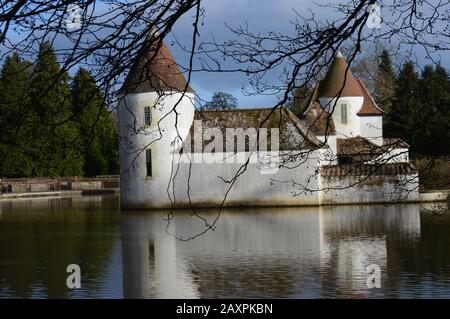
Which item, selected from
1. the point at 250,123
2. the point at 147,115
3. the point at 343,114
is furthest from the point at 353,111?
the point at 147,115

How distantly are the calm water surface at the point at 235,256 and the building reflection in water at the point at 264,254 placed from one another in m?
0.02

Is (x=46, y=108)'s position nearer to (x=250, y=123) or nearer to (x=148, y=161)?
(x=250, y=123)

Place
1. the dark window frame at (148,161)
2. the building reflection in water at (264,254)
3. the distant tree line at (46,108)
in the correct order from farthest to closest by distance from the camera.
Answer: the dark window frame at (148,161) → the building reflection in water at (264,254) → the distant tree line at (46,108)

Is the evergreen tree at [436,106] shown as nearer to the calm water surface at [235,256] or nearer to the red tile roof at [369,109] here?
the calm water surface at [235,256]

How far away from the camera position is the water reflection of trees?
483 inches

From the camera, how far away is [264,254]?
15.8 meters

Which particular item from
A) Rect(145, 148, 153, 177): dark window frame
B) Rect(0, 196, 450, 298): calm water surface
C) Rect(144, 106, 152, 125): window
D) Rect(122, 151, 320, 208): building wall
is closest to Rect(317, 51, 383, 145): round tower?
Rect(122, 151, 320, 208): building wall

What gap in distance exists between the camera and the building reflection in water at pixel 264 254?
11.7 meters

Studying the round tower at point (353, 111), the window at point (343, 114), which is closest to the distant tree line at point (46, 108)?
the round tower at point (353, 111)

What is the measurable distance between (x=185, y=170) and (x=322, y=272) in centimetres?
1827

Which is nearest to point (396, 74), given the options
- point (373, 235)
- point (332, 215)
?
point (373, 235)

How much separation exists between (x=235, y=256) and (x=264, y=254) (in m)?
0.63

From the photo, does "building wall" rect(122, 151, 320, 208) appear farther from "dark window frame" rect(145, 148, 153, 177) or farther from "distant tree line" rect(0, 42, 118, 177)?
"distant tree line" rect(0, 42, 118, 177)

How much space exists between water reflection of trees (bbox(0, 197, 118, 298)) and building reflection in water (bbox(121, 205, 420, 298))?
0.63 metres
